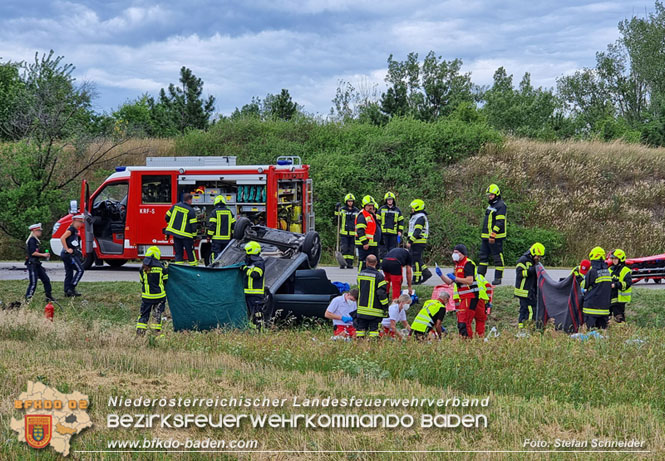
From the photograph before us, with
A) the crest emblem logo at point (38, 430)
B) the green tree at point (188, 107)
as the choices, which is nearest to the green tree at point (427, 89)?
the green tree at point (188, 107)

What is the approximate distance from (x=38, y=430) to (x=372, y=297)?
5.04m

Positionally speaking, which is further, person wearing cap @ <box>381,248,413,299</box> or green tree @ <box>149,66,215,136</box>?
green tree @ <box>149,66,215,136</box>

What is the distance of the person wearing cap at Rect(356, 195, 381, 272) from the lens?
13.6 m

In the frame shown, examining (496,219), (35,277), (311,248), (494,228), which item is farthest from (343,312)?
(35,277)

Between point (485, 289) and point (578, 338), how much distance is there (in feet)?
6.65

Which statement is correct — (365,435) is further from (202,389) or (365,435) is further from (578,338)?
(578,338)

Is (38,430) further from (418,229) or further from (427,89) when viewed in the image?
(427,89)


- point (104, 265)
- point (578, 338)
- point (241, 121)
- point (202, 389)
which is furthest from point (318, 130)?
point (202, 389)

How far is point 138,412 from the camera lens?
20.2 ft

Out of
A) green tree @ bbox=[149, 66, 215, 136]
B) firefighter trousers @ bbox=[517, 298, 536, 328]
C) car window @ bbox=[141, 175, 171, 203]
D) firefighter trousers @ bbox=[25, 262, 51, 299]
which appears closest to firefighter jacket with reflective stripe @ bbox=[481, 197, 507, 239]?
firefighter trousers @ bbox=[517, 298, 536, 328]

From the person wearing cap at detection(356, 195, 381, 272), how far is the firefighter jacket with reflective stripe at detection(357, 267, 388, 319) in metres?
3.74

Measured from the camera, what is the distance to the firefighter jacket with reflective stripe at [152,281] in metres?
10.5

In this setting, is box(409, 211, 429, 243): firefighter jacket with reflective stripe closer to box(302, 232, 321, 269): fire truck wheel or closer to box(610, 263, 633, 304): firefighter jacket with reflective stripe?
box(302, 232, 321, 269): fire truck wheel

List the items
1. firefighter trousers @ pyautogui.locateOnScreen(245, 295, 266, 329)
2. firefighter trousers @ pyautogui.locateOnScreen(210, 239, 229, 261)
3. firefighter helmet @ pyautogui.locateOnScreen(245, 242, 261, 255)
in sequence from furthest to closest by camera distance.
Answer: firefighter trousers @ pyautogui.locateOnScreen(210, 239, 229, 261) < firefighter trousers @ pyautogui.locateOnScreen(245, 295, 266, 329) < firefighter helmet @ pyautogui.locateOnScreen(245, 242, 261, 255)
